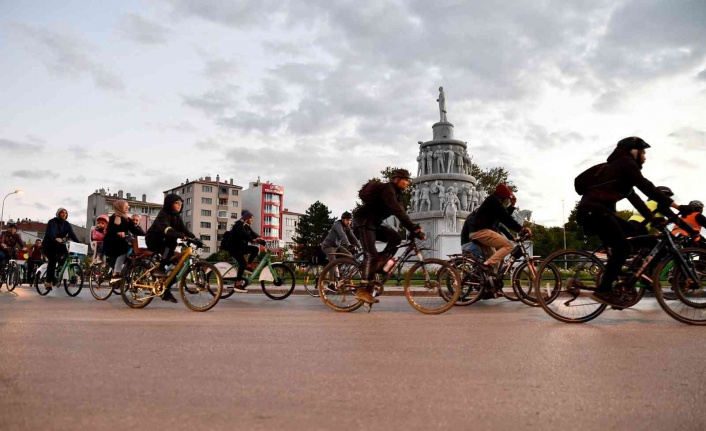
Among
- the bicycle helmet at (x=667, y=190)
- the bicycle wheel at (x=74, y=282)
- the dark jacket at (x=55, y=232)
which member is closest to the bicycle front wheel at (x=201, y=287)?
the bicycle wheel at (x=74, y=282)

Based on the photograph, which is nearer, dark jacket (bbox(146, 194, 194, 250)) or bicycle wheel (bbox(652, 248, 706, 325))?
bicycle wheel (bbox(652, 248, 706, 325))

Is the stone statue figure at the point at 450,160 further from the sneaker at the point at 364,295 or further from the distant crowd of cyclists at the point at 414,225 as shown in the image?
the sneaker at the point at 364,295

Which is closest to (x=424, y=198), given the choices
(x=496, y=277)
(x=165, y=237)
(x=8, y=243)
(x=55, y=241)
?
(x=8, y=243)

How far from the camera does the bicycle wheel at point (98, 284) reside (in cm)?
1138

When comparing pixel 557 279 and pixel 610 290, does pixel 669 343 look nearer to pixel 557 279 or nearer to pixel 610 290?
pixel 610 290

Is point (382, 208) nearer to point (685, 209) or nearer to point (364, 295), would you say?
point (364, 295)

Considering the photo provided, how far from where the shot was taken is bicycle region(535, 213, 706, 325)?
646 centimetres

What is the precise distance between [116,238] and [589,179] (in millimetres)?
9157

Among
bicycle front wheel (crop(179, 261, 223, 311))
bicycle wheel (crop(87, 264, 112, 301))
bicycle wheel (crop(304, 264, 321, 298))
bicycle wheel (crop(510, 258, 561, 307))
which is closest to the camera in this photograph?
bicycle front wheel (crop(179, 261, 223, 311))

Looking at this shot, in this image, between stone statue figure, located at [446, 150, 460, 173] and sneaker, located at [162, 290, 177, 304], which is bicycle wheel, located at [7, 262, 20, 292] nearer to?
sneaker, located at [162, 290, 177, 304]

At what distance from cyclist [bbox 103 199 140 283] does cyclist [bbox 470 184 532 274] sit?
6783 millimetres

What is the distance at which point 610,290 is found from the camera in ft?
21.5

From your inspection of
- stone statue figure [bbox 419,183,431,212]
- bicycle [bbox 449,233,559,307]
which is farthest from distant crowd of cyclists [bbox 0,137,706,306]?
stone statue figure [bbox 419,183,431,212]

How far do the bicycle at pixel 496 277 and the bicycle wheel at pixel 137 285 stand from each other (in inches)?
185
